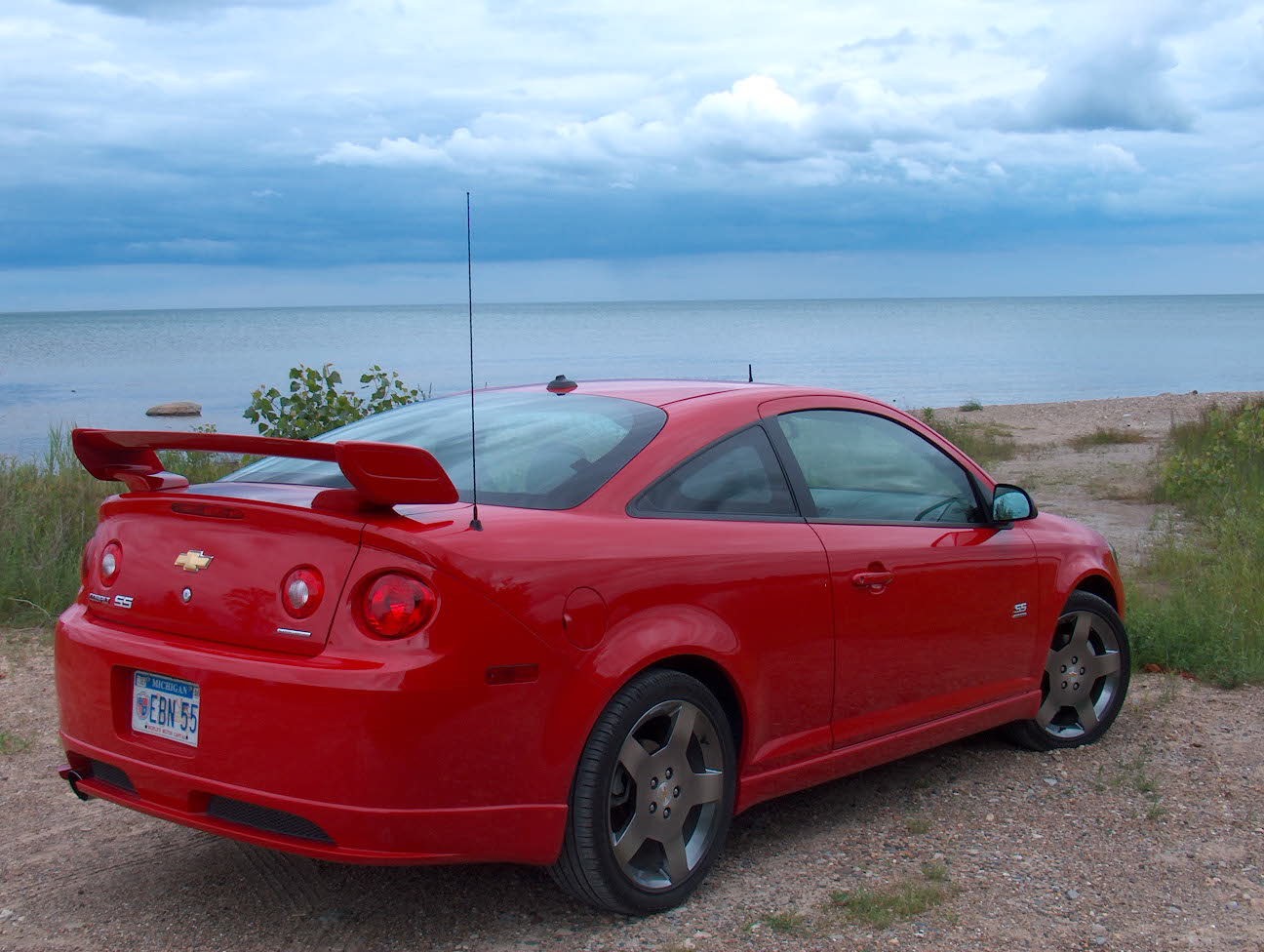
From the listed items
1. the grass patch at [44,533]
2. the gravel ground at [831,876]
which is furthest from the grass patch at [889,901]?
the grass patch at [44,533]

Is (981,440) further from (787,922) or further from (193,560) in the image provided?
(193,560)

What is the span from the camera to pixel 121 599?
3.79m

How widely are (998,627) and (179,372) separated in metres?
54.4

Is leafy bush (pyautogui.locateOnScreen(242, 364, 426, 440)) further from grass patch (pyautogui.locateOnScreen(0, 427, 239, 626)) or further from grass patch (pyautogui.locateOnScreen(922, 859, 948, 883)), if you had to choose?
grass patch (pyautogui.locateOnScreen(922, 859, 948, 883))

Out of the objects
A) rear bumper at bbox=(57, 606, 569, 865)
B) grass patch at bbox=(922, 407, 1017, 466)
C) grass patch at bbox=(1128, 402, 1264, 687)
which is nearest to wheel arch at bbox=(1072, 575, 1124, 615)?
grass patch at bbox=(1128, 402, 1264, 687)

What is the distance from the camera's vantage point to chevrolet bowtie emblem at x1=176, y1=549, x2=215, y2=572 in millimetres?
3635

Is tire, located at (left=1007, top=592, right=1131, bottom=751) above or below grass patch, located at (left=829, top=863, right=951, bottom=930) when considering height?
above

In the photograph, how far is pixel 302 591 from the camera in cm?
346

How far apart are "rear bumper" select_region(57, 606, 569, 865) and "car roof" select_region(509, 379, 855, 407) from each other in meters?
1.32

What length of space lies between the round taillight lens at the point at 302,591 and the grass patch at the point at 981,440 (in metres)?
13.1

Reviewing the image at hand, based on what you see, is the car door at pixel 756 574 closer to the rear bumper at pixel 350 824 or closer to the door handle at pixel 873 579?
the door handle at pixel 873 579

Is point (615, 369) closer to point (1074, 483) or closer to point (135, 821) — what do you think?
point (1074, 483)

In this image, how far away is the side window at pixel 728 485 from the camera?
4.04m

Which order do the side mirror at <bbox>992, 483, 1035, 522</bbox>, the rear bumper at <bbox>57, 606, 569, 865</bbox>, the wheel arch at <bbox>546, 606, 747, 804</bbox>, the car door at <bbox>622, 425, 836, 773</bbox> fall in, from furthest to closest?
the side mirror at <bbox>992, 483, 1035, 522</bbox> → the car door at <bbox>622, 425, 836, 773</bbox> → the wheel arch at <bbox>546, 606, 747, 804</bbox> → the rear bumper at <bbox>57, 606, 569, 865</bbox>
